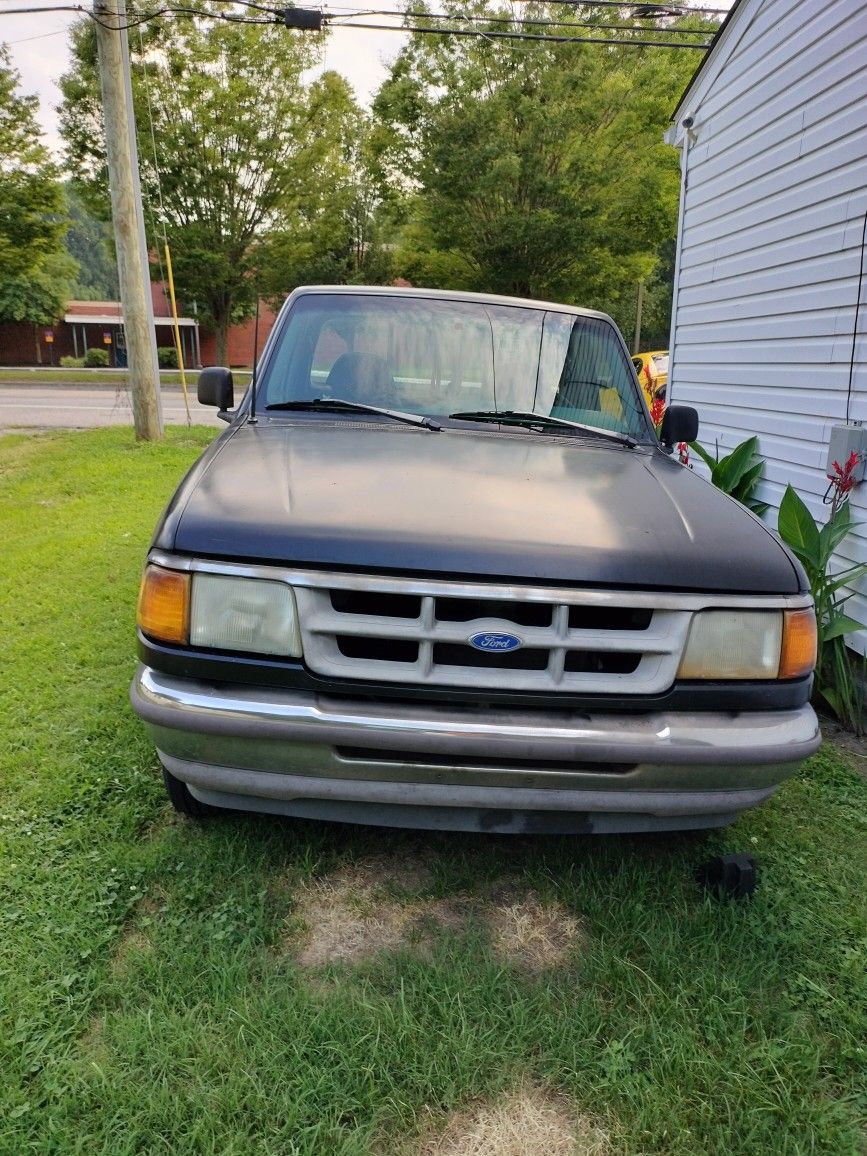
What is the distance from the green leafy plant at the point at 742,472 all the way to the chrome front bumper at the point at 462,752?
3.55 m

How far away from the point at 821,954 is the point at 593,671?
3.44ft

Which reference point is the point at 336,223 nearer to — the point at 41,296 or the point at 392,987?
the point at 41,296

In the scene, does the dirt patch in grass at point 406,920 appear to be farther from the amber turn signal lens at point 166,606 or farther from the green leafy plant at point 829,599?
the green leafy plant at point 829,599

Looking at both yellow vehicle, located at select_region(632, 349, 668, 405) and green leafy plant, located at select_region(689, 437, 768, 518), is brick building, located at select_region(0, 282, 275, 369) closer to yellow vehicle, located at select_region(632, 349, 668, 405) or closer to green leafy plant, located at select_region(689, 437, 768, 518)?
yellow vehicle, located at select_region(632, 349, 668, 405)

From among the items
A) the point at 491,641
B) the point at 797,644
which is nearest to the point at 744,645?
the point at 797,644

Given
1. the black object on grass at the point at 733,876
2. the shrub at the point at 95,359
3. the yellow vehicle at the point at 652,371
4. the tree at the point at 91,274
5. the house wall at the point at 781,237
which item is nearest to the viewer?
the black object on grass at the point at 733,876

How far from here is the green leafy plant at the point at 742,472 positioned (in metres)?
5.33

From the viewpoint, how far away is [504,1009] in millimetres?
1961

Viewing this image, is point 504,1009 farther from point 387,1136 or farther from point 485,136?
point 485,136

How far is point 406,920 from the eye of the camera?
231 cm

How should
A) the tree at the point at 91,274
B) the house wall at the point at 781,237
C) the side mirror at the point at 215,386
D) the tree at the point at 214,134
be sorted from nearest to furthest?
the side mirror at the point at 215,386, the house wall at the point at 781,237, the tree at the point at 214,134, the tree at the point at 91,274

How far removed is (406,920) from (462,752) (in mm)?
685

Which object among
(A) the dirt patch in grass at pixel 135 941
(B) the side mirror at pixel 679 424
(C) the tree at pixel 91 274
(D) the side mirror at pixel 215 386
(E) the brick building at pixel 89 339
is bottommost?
(A) the dirt patch in grass at pixel 135 941

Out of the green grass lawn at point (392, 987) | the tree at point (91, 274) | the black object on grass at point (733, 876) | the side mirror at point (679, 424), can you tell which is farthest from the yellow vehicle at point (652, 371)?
the tree at point (91, 274)
